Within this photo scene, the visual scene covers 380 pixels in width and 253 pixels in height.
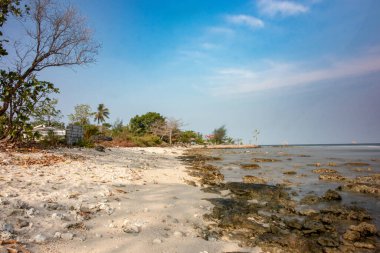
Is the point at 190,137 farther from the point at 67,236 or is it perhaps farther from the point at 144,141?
the point at 67,236

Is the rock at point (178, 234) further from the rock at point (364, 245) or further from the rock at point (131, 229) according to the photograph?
the rock at point (364, 245)

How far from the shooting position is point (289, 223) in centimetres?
496

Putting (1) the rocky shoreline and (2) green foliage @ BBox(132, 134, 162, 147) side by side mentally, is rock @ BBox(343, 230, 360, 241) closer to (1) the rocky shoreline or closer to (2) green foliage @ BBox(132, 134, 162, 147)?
(1) the rocky shoreline

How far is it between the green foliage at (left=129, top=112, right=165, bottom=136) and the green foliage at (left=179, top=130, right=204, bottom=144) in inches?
270

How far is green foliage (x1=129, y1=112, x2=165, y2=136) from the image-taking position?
59850mm

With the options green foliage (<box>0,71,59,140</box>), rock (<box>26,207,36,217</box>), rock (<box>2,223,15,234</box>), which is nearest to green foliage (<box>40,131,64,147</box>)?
green foliage (<box>0,71,59,140</box>)

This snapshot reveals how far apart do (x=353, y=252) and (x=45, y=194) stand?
5.72 m

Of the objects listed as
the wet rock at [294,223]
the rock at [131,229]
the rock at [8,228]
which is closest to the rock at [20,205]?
the rock at [8,228]

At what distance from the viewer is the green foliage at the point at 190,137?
191ft

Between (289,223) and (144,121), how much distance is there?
57.6 metres

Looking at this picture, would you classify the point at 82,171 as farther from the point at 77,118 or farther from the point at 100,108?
the point at 100,108

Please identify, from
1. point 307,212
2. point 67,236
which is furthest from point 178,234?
point 307,212

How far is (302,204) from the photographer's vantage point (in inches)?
261

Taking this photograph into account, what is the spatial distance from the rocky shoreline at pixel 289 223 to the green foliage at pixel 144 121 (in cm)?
5361
